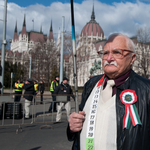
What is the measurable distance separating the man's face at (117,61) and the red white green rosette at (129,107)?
18 cm

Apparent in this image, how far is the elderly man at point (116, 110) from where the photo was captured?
1340 mm

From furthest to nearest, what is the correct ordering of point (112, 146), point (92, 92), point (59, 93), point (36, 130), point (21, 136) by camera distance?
point (59, 93), point (36, 130), point (21, 136), point (92, 92), point (112, 146)

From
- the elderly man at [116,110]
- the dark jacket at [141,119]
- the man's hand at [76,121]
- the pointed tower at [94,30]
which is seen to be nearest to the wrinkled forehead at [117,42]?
the elderly man at [116,110]

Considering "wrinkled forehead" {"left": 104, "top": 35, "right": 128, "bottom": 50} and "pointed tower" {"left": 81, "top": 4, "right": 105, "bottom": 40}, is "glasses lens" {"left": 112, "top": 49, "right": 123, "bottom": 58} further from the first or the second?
"pointed tower" {"left": 81, "top": 4, "right": 105, "bottom": 40}

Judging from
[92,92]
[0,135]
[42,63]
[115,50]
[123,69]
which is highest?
[42,63]

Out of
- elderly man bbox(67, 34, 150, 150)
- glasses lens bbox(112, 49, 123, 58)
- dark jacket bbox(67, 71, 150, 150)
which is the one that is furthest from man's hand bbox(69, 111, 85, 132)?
glasses lens bbox(112, 49, 123, 58)

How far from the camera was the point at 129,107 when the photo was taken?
140cm

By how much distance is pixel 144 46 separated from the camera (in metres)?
28.3

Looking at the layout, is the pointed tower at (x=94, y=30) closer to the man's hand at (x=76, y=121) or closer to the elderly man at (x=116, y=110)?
the elderly man at (x=116, y=110)

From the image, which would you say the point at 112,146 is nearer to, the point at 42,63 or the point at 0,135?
the point at 0,135

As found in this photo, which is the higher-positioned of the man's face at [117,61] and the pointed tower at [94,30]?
the pointed tower at [94,30]

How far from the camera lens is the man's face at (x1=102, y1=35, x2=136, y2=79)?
1.55 m

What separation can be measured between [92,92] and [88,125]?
1.07 ft

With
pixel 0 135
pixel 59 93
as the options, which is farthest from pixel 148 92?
pixel 59 93
